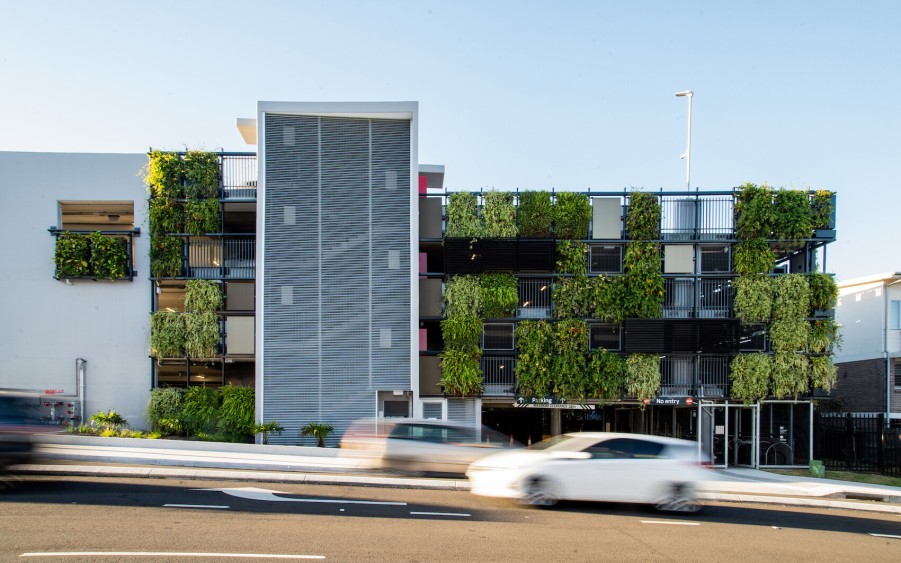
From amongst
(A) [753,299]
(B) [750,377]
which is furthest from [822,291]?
(B) [750,377]

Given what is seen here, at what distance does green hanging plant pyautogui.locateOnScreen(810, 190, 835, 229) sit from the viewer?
98.4 ft

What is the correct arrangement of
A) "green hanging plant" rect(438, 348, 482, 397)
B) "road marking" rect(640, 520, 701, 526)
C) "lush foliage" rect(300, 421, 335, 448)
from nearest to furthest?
"road marking" rect(640, 520, 701, 526), "lush foliage" rect(300, 421, 335, 448), "green hanging plant" rect(438, 348, 482, 397)

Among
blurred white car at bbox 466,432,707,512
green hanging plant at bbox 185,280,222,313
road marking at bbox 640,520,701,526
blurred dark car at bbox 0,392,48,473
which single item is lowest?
road marking at bbox 640,520,701,526

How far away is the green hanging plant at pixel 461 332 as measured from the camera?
1133 inches

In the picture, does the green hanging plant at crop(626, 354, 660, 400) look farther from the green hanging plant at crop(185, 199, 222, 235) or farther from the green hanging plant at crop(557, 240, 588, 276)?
the green hanging plant at crop(185, 199, 222, 235)

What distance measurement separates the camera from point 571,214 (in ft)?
97.3

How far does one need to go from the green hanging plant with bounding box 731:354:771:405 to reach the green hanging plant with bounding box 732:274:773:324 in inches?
60.4

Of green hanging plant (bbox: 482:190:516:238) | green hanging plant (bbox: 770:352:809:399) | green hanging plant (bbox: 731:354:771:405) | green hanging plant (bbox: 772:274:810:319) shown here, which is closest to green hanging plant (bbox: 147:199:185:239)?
green hanging plant (bbox: 482:190:516:238)

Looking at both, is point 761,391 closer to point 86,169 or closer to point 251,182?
point 251,182

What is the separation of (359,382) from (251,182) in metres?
9.40

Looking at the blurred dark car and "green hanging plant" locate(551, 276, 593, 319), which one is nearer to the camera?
the blurred dark car

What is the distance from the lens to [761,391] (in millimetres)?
29172

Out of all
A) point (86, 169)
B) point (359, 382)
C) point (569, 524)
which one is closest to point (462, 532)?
point (569, 524)

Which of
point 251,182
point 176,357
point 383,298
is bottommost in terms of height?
point 176,357
